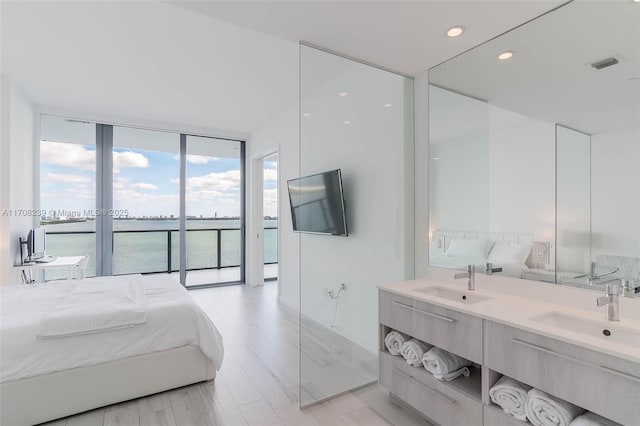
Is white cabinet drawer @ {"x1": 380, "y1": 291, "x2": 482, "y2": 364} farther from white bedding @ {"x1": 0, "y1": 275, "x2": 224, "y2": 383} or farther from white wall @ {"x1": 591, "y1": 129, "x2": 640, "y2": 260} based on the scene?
white bedding @ {"x1": 0, "y1": 275, "x2": 224, "y2": 383}

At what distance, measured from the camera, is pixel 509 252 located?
2074 mm

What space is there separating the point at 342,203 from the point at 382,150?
Answer: 1.91 ft

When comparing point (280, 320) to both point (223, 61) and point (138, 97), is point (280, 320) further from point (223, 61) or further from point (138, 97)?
point (138, 97)

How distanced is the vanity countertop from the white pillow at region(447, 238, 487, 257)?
245mm

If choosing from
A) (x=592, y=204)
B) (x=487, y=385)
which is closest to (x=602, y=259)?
(x=592, y=204)

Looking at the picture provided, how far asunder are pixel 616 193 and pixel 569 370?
926 mm

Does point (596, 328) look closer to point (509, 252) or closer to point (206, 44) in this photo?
point (509, 252)

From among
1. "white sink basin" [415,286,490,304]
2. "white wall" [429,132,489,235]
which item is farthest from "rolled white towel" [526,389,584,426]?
"white wall" [429,132,489,235]

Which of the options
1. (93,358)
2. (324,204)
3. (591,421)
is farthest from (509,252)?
(93,358)

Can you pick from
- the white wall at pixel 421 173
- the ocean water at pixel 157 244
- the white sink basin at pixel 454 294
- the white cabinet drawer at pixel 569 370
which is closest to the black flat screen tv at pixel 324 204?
the white wall at pixel 421 173

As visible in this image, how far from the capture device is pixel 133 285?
3.02 meters

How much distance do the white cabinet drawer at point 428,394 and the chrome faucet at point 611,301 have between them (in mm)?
757

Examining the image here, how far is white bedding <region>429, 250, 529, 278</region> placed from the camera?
2014 mm

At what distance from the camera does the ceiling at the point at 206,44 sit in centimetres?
179
